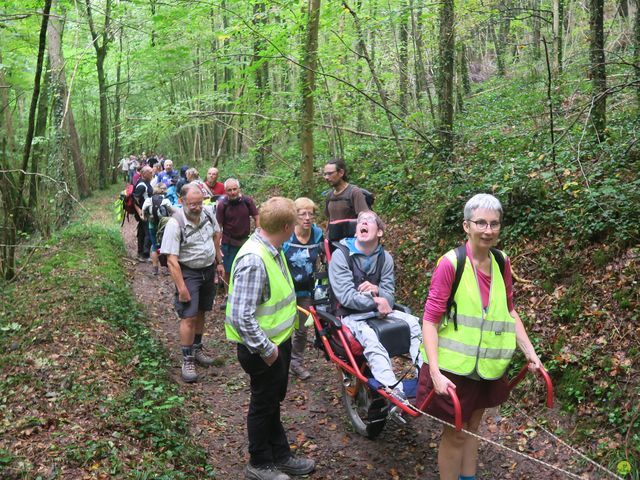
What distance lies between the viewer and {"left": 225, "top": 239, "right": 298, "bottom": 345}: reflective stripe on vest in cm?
369

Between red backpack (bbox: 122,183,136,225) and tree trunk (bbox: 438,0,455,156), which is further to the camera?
red backpack (bbox: 122,183,136,225)

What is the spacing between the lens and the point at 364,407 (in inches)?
185

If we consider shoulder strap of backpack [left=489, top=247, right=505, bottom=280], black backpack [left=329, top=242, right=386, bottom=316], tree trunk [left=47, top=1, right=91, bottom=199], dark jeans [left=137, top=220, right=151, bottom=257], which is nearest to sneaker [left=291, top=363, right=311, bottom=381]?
black backpack [left=329, top=242, right=386, bottom=316]

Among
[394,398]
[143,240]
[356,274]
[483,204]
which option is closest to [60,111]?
[143,240]

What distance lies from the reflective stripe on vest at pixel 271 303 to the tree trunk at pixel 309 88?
6.61 m

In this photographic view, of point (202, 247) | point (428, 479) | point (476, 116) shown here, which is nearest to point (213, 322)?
point (202, 247)

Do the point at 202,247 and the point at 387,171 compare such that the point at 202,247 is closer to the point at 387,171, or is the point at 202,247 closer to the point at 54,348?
the point at 54,348

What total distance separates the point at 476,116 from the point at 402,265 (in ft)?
28.4

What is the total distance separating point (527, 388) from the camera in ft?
16.9

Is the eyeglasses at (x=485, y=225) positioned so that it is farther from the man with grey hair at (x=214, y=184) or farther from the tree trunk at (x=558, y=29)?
the tree trunk at (x=558, y=29)

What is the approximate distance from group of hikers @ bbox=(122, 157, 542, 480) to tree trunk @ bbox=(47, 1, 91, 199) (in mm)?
5004

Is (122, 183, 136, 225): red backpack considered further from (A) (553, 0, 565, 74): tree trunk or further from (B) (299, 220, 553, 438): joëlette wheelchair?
(A) (553, 0, 565, 74): tree trunk

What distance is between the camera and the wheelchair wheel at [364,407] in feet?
14.2

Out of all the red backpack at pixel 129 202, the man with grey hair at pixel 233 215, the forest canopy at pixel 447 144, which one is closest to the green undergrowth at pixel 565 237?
the forest canopy at pixel 447 144
